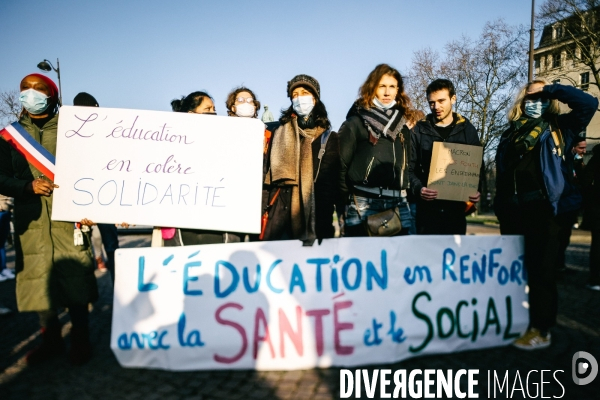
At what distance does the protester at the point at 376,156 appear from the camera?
290cm

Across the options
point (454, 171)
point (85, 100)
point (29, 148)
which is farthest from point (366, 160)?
point (85, 100)

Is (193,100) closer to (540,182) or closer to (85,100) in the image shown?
(85,100)

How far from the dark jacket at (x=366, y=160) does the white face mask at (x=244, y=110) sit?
0.90 metres

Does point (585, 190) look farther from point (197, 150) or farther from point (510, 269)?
point (197, 150)

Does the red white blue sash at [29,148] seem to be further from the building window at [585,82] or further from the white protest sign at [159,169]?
the building window at [585,82]

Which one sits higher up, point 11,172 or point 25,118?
point 25,118

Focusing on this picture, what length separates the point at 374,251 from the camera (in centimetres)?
273

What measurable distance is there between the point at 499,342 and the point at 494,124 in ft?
53.1

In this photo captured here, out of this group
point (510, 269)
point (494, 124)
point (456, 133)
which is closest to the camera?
point (510, 269)

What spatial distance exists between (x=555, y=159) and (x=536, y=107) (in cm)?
46

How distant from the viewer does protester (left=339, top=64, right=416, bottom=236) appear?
2896 mm

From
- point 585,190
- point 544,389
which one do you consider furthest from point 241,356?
point 585,190

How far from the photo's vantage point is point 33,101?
277 centimetres

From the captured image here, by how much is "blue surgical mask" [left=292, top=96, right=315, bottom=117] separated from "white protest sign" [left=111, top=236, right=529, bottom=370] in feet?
3.54
